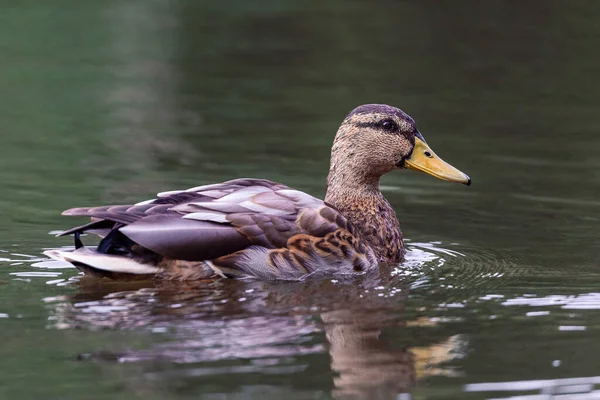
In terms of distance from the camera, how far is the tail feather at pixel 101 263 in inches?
322

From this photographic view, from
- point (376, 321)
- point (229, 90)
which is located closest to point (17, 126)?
point (229, 90)

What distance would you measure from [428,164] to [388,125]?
19.7 inches

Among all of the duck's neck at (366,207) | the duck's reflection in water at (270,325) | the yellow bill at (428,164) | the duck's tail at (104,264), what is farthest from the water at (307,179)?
the yellow bill at (428,164)

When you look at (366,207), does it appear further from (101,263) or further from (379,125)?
(101,263)

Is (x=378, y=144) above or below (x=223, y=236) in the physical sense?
above

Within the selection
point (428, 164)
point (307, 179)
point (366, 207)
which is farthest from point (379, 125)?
point (307, 179)

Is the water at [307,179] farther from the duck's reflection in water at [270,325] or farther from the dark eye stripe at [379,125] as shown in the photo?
the dark eye stripe at [379,125]

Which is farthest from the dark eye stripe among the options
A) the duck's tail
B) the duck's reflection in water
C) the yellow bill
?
the duck's tail

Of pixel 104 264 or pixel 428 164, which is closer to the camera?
pixel 104 264

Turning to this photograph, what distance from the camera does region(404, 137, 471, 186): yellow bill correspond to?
390 inches

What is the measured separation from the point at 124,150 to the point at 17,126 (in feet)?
6.42

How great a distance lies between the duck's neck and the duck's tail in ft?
6.56

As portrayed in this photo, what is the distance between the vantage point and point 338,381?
21.4 feet

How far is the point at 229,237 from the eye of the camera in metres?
8.48
